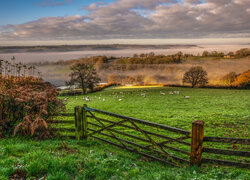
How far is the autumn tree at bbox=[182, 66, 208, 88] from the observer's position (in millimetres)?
57594

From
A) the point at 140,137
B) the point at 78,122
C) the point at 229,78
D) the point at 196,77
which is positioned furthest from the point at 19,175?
the point at 229,78

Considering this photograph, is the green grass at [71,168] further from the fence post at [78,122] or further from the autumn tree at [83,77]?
the autumn tree at [83,77]

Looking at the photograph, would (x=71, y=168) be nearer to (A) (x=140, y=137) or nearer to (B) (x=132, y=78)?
(A) (x=140, y=137)

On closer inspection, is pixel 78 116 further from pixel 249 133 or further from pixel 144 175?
pixel 249 133

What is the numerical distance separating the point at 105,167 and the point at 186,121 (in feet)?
38.1

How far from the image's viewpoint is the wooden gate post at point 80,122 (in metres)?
8.26

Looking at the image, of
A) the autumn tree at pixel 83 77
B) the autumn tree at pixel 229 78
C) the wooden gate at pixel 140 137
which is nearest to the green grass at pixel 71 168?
the wooden gate at pixel 140 137

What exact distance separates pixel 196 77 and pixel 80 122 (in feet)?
183

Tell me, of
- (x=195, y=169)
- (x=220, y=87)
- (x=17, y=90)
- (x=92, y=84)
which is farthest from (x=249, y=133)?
(x=92, y=84)

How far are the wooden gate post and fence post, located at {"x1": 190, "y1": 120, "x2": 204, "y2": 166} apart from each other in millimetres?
4703

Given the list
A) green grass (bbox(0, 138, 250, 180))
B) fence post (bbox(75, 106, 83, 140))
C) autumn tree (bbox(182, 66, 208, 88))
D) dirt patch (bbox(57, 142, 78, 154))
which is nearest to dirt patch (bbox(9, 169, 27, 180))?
green grass (bbox(0, 138, 250, 180))

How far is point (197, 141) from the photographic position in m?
5.73

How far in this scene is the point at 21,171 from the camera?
461 cm

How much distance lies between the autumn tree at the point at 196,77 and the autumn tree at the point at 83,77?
28536mm
